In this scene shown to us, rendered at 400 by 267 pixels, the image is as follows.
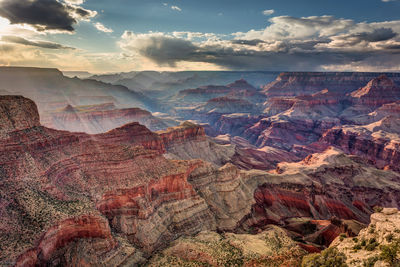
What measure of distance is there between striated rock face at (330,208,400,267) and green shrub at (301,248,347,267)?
646 mm

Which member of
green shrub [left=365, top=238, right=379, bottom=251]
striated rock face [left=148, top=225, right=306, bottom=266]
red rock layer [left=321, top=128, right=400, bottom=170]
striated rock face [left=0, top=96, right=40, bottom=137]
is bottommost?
red rock layer [left=321, top=128, right=400, bottom=170]

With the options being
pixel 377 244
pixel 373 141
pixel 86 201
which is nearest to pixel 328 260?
pixel 377 244

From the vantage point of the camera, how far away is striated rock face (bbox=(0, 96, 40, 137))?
39.4 metres

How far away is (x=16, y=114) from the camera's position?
41.5 metres

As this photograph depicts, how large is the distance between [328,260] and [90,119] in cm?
16490

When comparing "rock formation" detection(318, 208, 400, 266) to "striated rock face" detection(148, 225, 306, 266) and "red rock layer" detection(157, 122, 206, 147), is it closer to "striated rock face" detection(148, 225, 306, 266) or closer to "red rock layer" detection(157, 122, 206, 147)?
"striated rock face" detection(148, 225, 306, 266)

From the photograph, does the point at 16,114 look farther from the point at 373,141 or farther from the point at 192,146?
the point at 373,141

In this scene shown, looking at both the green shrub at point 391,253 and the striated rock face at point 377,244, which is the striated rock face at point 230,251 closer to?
the striated rock face at point 377,244

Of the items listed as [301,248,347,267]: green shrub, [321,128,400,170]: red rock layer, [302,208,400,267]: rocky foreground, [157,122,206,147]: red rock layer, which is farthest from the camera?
[321,128,400,170]: red rock layer

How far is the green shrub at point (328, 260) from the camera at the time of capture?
3080 cm

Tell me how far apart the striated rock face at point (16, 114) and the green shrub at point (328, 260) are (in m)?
48.3

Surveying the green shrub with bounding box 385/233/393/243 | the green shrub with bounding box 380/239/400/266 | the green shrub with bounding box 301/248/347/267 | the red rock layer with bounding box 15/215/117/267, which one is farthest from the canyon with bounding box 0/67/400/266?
the green shrub with bounding box 380/239/400/266

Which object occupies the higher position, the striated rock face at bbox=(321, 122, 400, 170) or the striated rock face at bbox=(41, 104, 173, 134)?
the striated rock face at bbox=(41, 104, 173, 134)

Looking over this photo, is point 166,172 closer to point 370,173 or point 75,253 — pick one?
point 75,253
